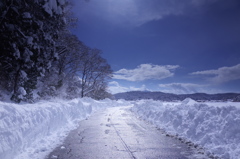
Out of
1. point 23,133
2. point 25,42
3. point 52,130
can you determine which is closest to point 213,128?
point 23,133

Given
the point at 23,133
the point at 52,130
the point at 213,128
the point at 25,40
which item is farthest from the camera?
the point at 25,40

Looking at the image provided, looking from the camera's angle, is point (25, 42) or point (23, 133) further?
point (25, 42)

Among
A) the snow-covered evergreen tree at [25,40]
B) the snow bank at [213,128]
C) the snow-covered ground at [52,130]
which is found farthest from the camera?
the snow-covered evergreen tree at [25,40]

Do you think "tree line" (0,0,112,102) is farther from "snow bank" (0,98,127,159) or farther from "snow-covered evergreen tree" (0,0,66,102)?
"snow bank" (0,98,127,159)

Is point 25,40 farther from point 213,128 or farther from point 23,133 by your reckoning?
point 213,128

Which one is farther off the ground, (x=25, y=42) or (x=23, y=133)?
(x=25, y=42)

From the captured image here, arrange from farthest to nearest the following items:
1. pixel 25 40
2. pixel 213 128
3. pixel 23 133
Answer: pixel 25 40 → pixel 213 128 → pixel 23 133

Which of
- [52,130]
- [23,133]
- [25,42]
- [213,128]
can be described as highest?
[25,42]

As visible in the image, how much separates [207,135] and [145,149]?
255 cm

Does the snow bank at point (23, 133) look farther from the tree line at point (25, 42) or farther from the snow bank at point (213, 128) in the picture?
the snow bank at point (213, 128)

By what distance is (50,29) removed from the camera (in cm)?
1164

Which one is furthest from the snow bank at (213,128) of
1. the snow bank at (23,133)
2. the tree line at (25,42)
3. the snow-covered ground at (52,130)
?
the tree line at (25,42)

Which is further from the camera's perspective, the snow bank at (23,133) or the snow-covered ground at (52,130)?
the snow-covered ground at (52,130)

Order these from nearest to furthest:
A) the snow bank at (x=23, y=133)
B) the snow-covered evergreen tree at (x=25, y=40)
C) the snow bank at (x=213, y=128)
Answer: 1. the snow bank at (x=23, y=133)
2. the snow bank at (x=213, y=128)
3. the snow-covered evergreen tree at (x=25, y=40)
